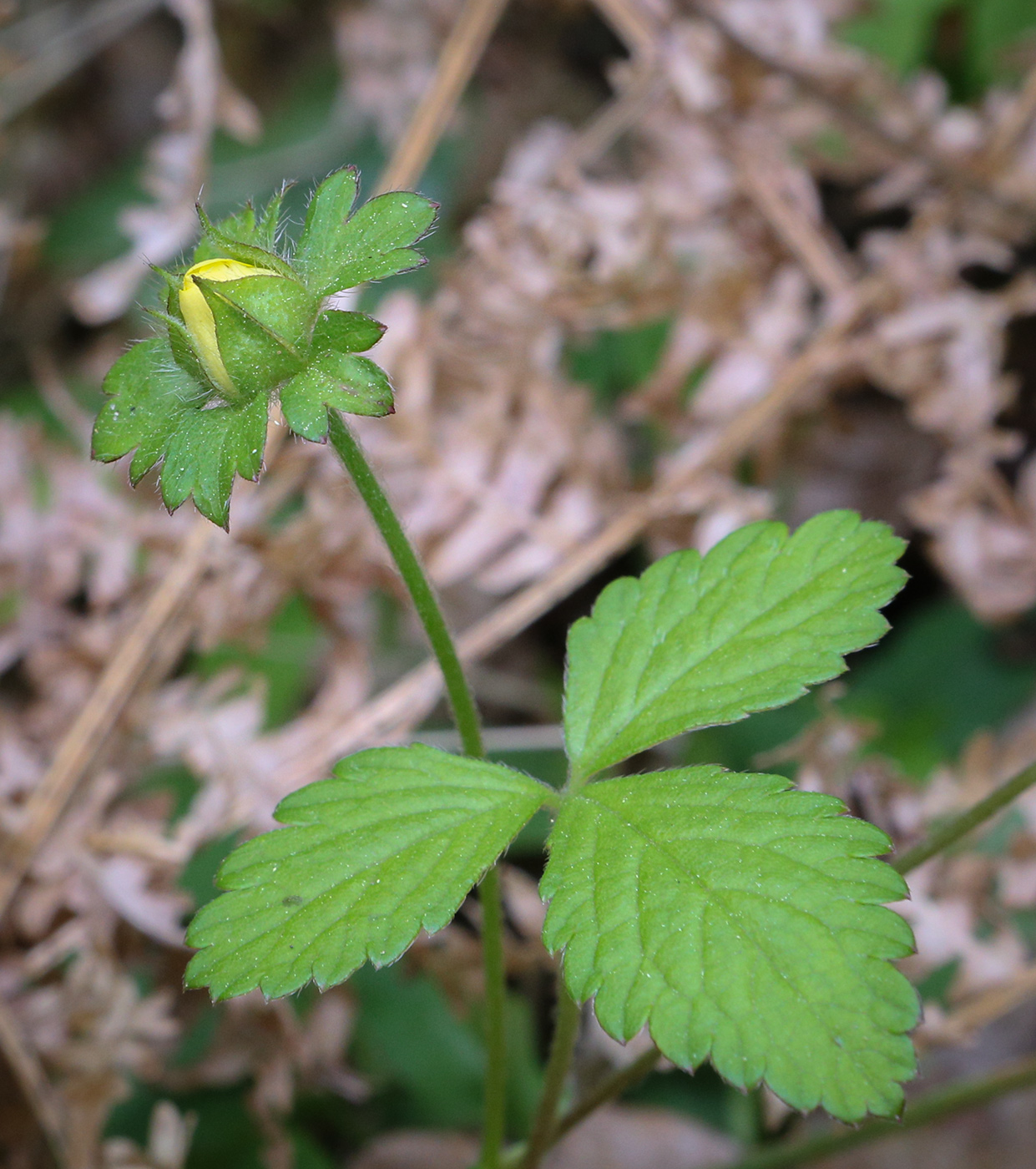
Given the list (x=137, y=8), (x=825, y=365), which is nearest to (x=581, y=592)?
(x=825, y=365)

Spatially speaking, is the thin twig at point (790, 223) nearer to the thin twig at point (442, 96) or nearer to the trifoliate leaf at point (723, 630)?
the thin twig at point (442, 96)

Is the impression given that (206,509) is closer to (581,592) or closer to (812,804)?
(812,804)

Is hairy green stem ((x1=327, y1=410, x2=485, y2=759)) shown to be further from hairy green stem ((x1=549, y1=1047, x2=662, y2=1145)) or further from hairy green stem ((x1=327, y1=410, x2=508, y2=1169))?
hairy green stem ((x1=549, y1=1047, x2=662, y2=1145))

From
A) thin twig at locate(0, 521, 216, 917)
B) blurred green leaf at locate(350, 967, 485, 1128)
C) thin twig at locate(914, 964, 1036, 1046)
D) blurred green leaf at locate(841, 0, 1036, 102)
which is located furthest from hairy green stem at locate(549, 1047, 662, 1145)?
blurred green leaf at locate(841, 0, 1036, 102)

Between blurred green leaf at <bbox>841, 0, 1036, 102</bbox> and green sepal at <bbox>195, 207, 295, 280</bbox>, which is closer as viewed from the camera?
green sepal at <bbox>195, 207, 295, 280</bbox>

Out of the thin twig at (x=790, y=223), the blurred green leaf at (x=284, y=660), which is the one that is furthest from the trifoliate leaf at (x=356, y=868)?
the thin twig at (x=790, y=223)

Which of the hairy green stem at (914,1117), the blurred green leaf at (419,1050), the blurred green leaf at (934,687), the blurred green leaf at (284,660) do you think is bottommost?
the blurred green leaf at (934,687)
